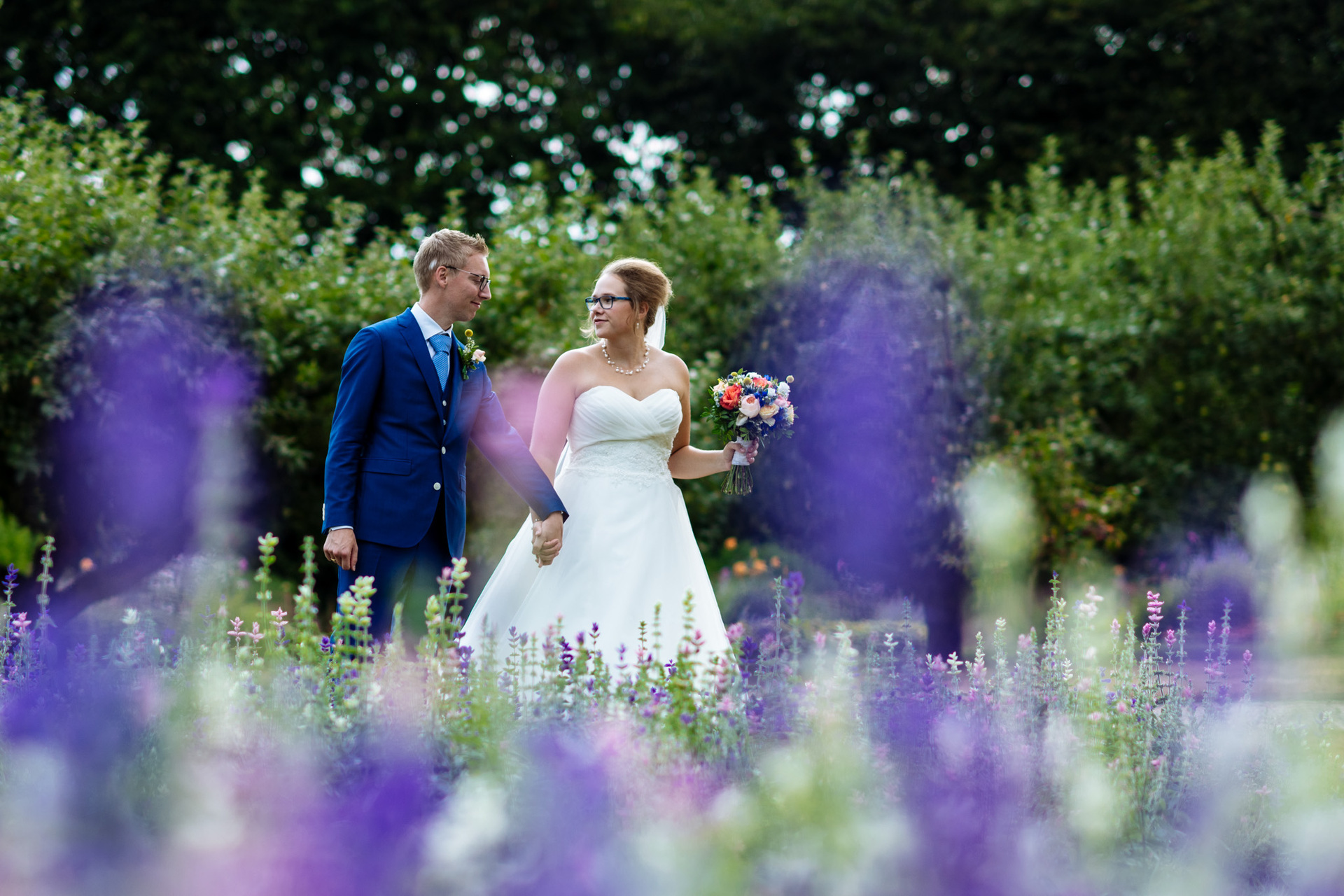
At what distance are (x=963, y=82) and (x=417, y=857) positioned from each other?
18.5 meters

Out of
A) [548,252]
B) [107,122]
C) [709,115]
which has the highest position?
[709,115]

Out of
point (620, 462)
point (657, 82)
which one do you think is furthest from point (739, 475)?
point (657, 82)

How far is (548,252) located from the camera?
7.72 metres

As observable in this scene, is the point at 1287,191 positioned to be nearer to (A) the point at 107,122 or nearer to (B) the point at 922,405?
(B) the point at 922,405

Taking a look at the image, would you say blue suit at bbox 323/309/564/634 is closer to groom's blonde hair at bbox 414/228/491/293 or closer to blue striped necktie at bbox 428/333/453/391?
blue striped necktie at bbox 428/333/453/391

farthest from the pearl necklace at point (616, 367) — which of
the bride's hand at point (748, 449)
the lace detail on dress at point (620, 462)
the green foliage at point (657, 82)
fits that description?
the green foliage at point (657, 82)

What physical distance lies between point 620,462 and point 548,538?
592 mm

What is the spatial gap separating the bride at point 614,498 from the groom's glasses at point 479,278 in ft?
2.01

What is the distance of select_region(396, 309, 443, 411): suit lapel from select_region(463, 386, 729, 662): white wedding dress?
2.62 feet

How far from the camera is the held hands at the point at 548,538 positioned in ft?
13.3

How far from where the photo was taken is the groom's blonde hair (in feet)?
12.4

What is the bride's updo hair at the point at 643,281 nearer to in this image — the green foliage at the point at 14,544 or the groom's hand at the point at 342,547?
the groom's hand at the point at 342,547

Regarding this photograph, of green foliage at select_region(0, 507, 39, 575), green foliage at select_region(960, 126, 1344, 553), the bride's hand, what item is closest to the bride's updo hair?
the bride's hand

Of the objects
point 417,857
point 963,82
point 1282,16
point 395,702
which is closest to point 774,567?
point 395,702
